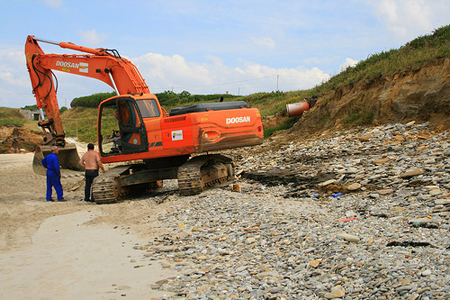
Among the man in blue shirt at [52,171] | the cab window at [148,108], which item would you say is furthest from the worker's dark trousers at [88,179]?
the cab window at [148,108]

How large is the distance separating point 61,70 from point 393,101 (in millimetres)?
10664

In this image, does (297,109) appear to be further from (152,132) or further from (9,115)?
(9,115)

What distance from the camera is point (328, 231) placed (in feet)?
20.4

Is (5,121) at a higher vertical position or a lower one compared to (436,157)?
higher

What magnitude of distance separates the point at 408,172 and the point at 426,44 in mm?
10110

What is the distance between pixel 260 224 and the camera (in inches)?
283

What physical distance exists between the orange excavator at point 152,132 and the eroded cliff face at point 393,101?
5267 millimetres

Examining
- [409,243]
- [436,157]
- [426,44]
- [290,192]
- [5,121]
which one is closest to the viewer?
[409,243]

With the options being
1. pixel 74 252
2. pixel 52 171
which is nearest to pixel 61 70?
pixel 52 171

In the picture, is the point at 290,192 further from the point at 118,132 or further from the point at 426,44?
the point at 426,44

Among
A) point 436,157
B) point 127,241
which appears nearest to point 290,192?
point 436,157

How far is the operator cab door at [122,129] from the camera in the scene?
1088 cm

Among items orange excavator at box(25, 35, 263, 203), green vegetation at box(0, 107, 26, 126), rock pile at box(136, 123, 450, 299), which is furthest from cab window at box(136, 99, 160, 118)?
green vegetation at box(0, 107, 26, 126)

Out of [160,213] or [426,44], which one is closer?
[160,213]
